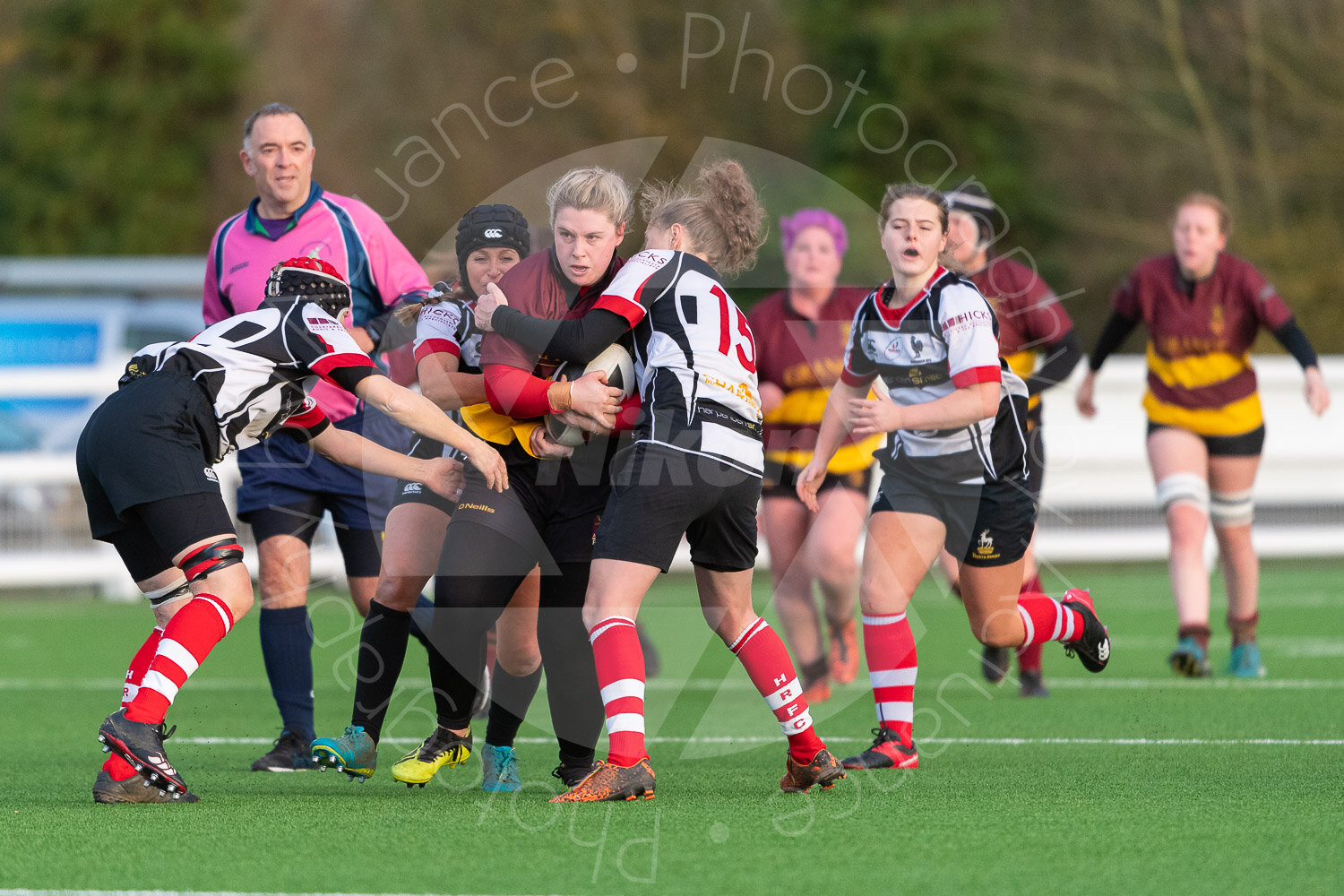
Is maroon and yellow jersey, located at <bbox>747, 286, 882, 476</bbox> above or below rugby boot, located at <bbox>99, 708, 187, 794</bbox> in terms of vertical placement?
above

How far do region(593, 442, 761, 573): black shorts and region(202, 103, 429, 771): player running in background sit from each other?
1.47 m

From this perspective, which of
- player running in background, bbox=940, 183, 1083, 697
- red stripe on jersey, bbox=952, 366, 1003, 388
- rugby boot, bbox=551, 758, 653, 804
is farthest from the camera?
player running in background, bbox=940, 183, 1083, 697

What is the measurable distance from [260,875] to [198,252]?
22.6 metres

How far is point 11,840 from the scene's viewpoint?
12.9ft

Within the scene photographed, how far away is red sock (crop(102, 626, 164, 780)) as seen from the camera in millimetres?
4441

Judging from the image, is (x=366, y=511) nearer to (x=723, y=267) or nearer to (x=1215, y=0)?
(x=723, y=267)

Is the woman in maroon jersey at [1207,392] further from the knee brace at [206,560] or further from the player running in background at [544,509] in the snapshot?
the knee brace at [206,560]

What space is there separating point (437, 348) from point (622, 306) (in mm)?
747

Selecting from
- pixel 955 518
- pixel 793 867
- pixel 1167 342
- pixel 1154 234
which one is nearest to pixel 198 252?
pixel 1154 234

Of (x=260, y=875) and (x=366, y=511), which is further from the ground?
(x=366, y=511)

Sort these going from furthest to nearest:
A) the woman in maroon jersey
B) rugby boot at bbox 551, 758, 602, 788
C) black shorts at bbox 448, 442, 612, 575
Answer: the woman in maroon jersey < rugby boot at bbox 551, 758, 602, 788 < black shorts at bbox 448, 442, 612, 575

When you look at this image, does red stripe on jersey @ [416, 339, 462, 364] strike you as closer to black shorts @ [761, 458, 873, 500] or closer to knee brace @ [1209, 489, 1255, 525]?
black shorts @ [761, 458, 873, 500]

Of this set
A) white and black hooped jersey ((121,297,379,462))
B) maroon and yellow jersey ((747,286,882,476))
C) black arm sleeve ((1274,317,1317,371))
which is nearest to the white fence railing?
black arm sleeve ((1274,317,1317,371))

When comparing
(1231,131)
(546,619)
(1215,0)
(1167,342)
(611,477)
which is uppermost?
(1215,0)
